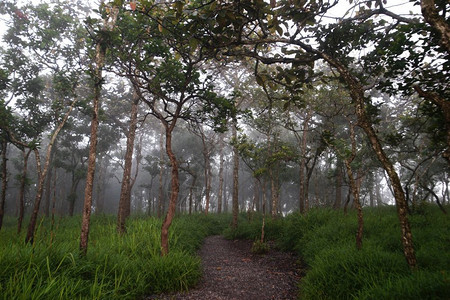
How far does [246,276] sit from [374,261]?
2663 millimetres

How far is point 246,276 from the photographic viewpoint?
17.6 ft

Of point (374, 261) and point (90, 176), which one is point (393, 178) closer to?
point (374, 261)

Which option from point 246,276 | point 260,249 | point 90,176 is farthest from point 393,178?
point 260,249

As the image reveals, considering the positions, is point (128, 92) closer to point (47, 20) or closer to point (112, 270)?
point (47, 20)

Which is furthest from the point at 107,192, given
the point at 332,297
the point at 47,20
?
the point at 332,297

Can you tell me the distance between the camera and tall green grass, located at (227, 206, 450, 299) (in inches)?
112

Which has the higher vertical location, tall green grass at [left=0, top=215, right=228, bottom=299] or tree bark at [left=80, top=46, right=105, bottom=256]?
tree bark at [left=80, top=46, right=105, bottom=256]

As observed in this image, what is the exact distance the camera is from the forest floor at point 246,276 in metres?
4.40

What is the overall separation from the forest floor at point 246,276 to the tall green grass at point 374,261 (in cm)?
48

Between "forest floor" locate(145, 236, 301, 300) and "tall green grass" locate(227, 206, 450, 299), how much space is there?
1.57ft

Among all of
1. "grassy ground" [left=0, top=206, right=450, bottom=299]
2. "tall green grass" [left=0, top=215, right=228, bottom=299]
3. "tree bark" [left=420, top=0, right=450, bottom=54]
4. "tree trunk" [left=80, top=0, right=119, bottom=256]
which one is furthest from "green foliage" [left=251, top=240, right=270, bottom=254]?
"tree bark" [left=420, top=0, right=450, bottom=54]

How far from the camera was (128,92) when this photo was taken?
69.8 feet

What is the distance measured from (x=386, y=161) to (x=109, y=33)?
6.01 meters

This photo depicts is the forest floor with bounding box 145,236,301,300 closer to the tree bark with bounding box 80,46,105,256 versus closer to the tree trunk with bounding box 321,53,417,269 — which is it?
the tree bark with bounding box 80,46,105,256
